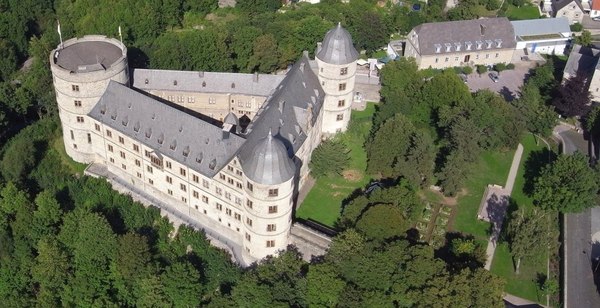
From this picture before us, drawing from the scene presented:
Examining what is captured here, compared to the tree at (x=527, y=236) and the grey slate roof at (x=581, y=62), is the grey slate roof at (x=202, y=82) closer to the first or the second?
the tree at (x=527, y=236)

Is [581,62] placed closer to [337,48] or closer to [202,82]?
[337,48]

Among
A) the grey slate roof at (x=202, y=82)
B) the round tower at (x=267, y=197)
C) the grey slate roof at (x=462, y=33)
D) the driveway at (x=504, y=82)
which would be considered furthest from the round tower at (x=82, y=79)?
the driveway at (x=504, y=82)

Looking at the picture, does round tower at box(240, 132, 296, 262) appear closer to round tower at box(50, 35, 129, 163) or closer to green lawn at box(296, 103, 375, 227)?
green lawn at box(296, 103, 375, 227)

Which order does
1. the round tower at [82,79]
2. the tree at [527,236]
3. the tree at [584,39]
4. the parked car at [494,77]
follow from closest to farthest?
the tree at [527,236] → the round tower at [82,79] → the parked car at [494,77] → the tree at [584,39]

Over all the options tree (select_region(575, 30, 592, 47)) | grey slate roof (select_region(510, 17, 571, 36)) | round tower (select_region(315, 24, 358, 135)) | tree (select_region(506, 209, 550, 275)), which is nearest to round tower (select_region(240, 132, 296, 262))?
round tower (select_region(315, 24, 358, 135))

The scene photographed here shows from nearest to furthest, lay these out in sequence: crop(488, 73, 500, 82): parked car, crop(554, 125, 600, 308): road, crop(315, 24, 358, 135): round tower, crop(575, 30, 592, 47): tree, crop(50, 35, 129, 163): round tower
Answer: crop(554, 125, 600, 308): road < crop(50, 35, 129, 163): round tower < crop(315, 24, 358, 135): round tower < crop(488, 73, 500, 82): parked car < crop(575, 30, 592, 47): tree

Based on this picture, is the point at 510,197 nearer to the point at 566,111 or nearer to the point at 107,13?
the point at 566,111

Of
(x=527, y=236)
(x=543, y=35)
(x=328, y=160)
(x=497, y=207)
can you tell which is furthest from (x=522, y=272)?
(x=543, y=35)
